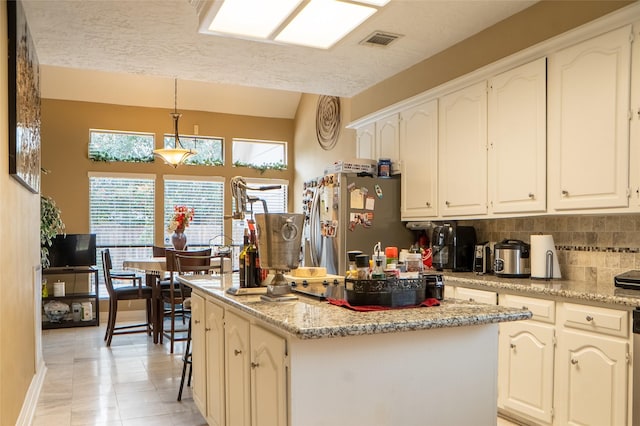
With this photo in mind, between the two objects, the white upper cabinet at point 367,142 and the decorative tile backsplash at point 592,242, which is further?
the white upper cabinet at point 367,142

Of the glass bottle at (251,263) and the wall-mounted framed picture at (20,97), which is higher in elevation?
the wall-mounted framed picture at (20,97)

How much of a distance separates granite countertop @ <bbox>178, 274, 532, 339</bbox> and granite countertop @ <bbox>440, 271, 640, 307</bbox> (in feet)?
2.43

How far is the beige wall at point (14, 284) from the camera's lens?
8.35 ft

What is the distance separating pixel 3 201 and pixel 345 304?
1762 mm

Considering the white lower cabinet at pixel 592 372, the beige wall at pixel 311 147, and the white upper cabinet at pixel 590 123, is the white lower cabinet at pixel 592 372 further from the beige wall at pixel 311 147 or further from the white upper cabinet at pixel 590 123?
the beige wall at pixel 311 147

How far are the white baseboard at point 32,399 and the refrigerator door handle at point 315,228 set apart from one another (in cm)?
247

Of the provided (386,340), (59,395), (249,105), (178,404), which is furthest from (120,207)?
(386,340)

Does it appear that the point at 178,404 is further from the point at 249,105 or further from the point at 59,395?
the point at 249,105

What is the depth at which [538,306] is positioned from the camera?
299cm

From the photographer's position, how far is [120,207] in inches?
283

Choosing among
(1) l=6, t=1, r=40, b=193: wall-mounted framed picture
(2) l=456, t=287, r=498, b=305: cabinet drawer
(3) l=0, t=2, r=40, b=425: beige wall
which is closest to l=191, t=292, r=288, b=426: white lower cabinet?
(3) l=0, t=2, r=40, b=425: beige wall

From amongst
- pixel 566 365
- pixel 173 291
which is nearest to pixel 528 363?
pixel 566 365

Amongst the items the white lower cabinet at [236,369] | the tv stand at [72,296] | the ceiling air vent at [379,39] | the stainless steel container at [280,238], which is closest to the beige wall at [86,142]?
the tv stand at [72,296]

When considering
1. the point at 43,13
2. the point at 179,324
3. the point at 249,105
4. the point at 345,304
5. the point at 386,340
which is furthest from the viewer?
the point at 249,105
